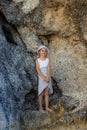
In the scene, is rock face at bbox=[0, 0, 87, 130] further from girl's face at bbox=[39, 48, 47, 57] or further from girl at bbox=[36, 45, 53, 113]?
girl's face at bbox=[39, 48, 47, 57]

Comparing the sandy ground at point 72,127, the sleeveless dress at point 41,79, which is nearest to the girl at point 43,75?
the sleeveless dress at point 41,79

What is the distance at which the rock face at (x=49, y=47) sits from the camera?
228 inches

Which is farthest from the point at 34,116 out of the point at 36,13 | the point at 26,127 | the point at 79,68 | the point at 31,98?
the point at 36,13

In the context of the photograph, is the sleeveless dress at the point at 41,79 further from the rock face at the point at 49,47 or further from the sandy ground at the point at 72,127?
the sandy ground at the point at 72,127

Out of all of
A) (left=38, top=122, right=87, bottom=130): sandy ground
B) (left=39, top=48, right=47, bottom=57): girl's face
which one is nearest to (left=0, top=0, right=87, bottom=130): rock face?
(left=38, top=122, right=87, bottom=130): sandy ground

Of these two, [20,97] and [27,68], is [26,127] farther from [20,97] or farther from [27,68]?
[27,68]

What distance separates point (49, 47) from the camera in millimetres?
6176

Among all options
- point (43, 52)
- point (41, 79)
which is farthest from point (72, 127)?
point (43, 52)

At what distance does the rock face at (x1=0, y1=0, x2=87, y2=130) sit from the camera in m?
5.79

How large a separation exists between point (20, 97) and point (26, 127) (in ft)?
1.54

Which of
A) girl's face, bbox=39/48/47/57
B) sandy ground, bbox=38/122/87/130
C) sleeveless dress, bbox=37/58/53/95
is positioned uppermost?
girl's face, bbox=39/48/47/57

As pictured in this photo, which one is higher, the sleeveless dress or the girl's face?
the girl's face

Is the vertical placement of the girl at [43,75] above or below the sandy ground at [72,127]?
above

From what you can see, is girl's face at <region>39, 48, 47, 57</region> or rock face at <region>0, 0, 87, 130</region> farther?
rock face at <region>0, 0, 87, 130</region>
